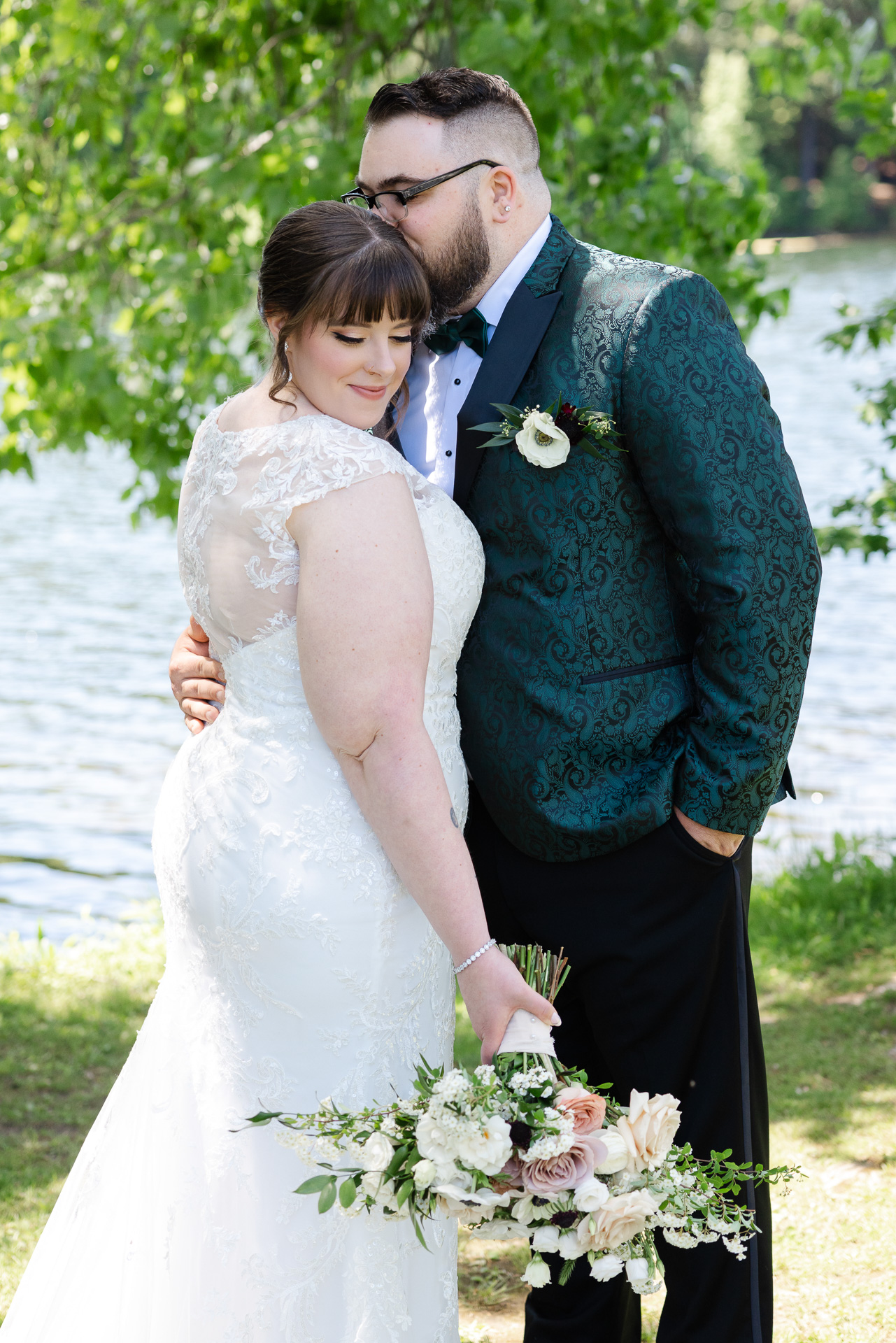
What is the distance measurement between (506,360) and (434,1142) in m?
1.34

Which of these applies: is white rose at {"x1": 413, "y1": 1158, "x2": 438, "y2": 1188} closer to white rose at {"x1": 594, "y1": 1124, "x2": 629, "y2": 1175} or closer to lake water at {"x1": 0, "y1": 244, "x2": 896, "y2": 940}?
white rose at {"x1": 594, "y1": 1124, "x2": 629, "y2": 1175}

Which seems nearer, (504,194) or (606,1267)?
(606,1267)

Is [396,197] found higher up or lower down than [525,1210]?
higher up

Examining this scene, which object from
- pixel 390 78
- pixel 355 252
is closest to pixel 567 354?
pixel 355 252

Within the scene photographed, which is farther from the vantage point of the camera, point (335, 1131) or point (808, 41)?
point (808, 41)

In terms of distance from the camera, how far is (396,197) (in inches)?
96.0

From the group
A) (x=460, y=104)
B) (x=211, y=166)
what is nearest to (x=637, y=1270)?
(x=460, y=104)

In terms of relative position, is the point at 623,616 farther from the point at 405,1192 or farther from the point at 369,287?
the point at 405,1192

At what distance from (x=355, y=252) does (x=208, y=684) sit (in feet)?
2.97

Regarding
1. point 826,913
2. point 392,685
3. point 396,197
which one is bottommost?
point 826,913

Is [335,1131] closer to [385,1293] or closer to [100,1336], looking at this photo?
[385,1293]

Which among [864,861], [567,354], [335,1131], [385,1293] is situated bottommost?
[864,861]

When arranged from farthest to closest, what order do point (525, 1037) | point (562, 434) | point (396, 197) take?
point (396, 197) → point (562, 434) → point (525, 1037)

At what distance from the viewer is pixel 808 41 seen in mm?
5418
